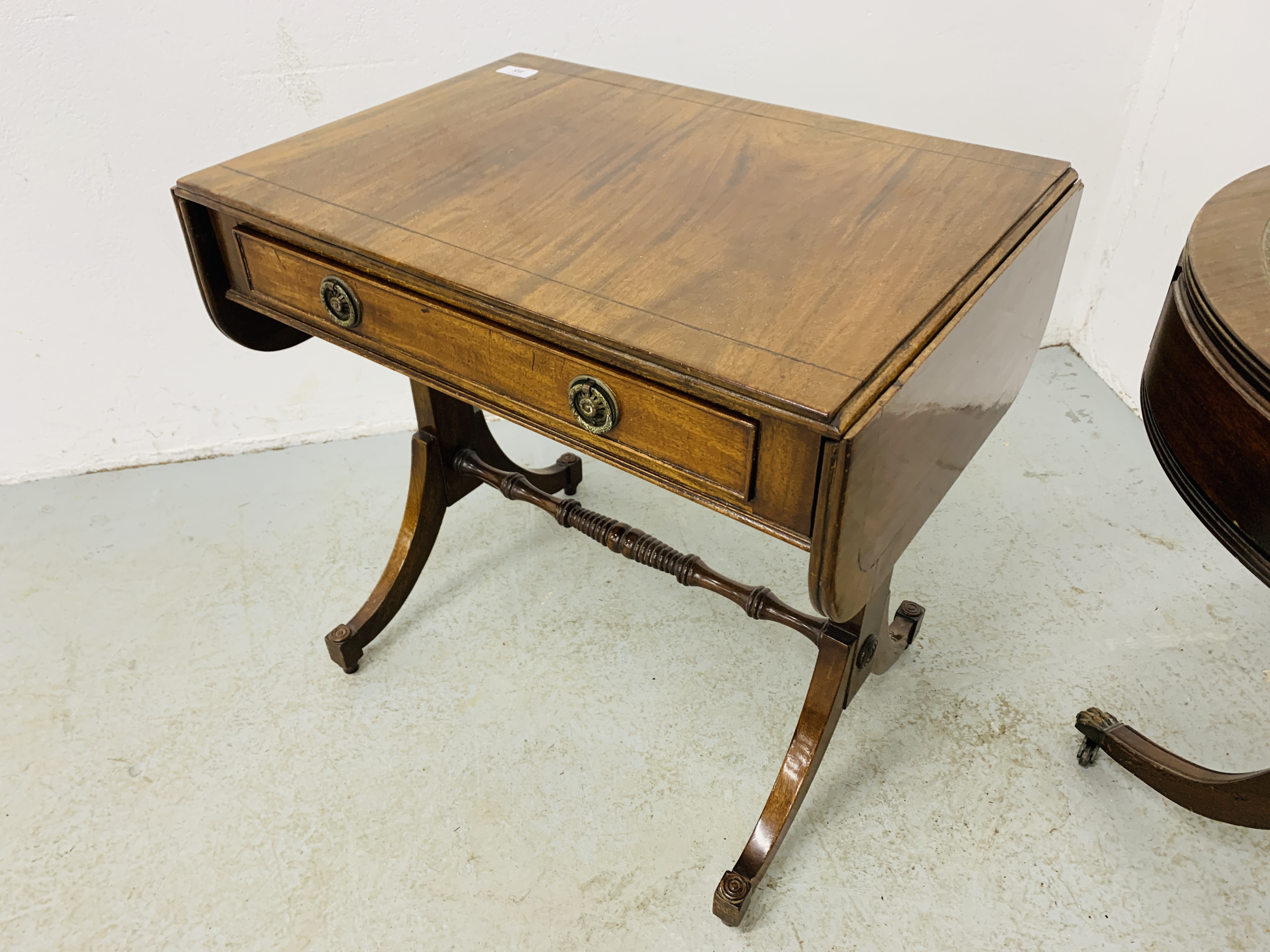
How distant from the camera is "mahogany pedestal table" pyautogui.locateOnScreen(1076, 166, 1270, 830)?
76 centimetres

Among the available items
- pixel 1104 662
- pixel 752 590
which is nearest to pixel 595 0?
pixel 752 590

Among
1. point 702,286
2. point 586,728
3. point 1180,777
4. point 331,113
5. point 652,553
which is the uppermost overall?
point 702,286

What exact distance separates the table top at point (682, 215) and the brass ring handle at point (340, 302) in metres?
0.07

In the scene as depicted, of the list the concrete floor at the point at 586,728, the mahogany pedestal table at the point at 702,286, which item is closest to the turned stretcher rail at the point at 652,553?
the mahogany pedestal table at the point at 702,286

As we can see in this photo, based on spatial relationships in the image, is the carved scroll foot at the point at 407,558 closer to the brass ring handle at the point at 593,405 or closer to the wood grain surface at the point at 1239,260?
the brass ring handle at the point at 593,405

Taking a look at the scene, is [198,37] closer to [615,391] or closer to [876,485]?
[615,391]

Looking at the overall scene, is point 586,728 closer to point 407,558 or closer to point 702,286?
A: point 407,558

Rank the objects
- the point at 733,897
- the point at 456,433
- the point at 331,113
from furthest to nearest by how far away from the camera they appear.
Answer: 1. the point at 331,113
2. the point at 456,433
3. the point at 733,897

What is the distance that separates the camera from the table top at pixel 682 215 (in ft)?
3.32

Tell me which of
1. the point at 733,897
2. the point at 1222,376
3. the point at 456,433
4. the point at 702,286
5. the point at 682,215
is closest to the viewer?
the point at 1222,376

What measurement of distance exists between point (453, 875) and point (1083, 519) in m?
1.54

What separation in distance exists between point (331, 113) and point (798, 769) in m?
1.67

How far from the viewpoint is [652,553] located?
1691 mm

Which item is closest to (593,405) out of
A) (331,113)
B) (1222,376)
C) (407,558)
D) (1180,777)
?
(1222,376)
